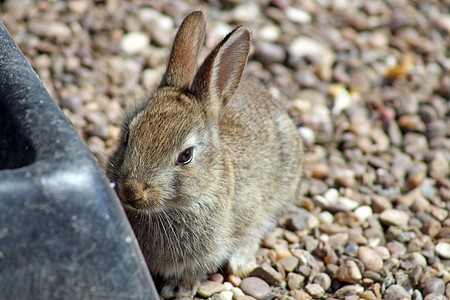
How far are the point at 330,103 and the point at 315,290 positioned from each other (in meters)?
2.87

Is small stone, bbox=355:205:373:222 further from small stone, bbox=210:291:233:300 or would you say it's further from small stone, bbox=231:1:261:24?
small stone, bbox=231:1:261:24

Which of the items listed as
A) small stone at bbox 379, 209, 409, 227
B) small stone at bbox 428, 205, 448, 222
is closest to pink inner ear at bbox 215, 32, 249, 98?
small stone at bbox 379, 209, 409, 227

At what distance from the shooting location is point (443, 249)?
478 cm

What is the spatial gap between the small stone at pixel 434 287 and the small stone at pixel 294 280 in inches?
37.7

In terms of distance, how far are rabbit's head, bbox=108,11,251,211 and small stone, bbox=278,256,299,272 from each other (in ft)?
2.87

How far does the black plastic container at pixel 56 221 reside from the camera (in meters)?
2.53

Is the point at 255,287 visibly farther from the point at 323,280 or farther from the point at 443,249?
the point at 443,249

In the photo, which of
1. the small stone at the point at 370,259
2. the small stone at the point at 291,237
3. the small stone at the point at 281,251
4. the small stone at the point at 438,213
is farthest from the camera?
the small stone at the point at 438,213

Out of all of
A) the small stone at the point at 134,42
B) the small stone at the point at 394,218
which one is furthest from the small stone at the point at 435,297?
the small stone at the point at 134,42

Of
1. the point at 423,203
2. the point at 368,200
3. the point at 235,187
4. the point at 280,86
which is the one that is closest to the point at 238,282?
the point at 235,187

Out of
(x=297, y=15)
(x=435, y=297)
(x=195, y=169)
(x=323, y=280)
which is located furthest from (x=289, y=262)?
(x=297, y=15)

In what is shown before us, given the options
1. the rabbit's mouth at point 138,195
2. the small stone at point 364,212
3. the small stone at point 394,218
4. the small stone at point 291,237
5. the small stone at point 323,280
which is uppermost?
the rabbit's mouth at point 138,195

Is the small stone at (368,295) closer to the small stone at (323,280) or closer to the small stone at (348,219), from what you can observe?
the small stone at (323,280)

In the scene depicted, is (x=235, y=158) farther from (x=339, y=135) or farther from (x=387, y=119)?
(x=387, y=119)
